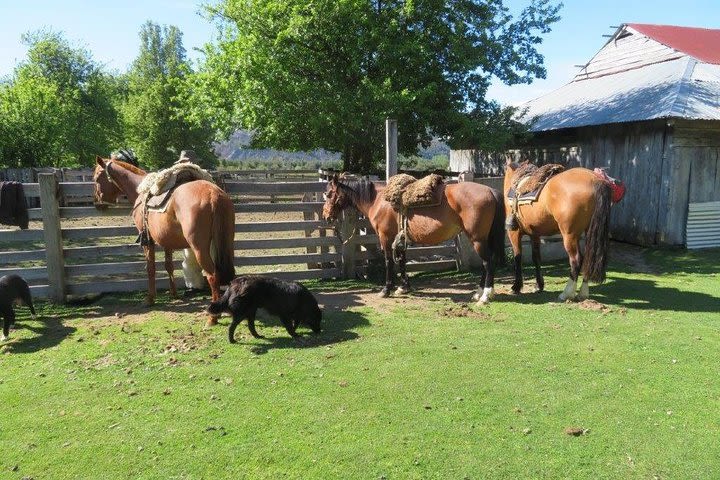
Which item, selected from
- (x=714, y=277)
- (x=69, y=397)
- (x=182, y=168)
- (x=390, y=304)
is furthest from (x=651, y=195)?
(x=69, y=397)

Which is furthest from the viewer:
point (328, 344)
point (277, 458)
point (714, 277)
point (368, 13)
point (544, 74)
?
point (544, 74)

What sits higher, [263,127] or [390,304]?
[263,127]

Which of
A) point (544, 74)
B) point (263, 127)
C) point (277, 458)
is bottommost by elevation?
point (277, 458)

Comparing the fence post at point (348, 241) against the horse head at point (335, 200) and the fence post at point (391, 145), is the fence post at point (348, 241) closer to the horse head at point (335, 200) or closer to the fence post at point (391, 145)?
the horse head at point (335, 200)

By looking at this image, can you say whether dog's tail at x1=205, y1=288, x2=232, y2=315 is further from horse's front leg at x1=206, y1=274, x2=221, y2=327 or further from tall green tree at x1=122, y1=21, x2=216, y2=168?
tall green tree at x1=122, y1=21, x2=216, y2=168

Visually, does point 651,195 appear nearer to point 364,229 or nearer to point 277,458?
point 364,229

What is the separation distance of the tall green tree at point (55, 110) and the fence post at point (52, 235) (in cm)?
2103

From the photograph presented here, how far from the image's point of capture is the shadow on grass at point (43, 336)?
5.44 meters

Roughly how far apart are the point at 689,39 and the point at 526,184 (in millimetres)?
11904

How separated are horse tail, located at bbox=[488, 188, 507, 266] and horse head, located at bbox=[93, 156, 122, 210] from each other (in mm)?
5531

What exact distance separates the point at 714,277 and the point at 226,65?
11291 millimetres

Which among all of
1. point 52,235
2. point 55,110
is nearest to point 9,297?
point 52,235

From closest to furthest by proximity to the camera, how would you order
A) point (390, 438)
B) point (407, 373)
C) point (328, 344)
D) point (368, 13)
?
point (390, 438)
point (407, 373)
point (328, 344)
point (368, 13)

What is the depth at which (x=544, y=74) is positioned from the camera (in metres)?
12.1
